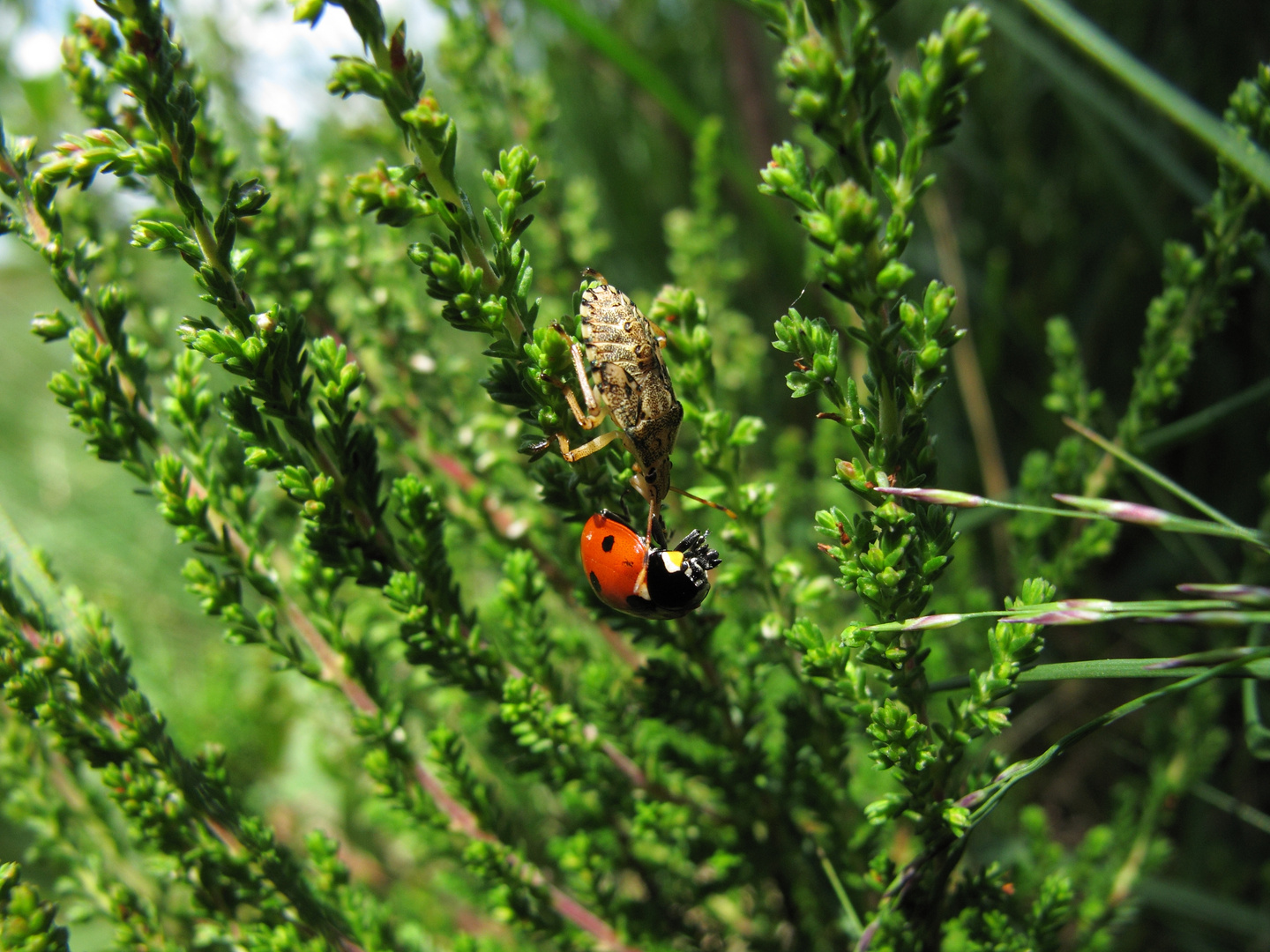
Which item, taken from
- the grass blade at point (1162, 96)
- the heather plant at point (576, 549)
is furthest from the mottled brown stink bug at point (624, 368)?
the grass blade at point (1162, 96)

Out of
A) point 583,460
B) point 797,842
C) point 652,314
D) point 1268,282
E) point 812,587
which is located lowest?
point 797,842

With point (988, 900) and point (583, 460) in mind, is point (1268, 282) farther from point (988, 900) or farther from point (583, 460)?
point (583, 460)

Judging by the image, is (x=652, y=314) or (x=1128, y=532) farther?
(x=1128, y=532)

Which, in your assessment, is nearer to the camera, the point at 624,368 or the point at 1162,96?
the point at 1162,96

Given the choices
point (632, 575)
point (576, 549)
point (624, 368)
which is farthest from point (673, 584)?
→ point (576, 549)

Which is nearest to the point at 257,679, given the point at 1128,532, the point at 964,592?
the point at 964,592

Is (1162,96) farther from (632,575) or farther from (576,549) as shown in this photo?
(576,549)
